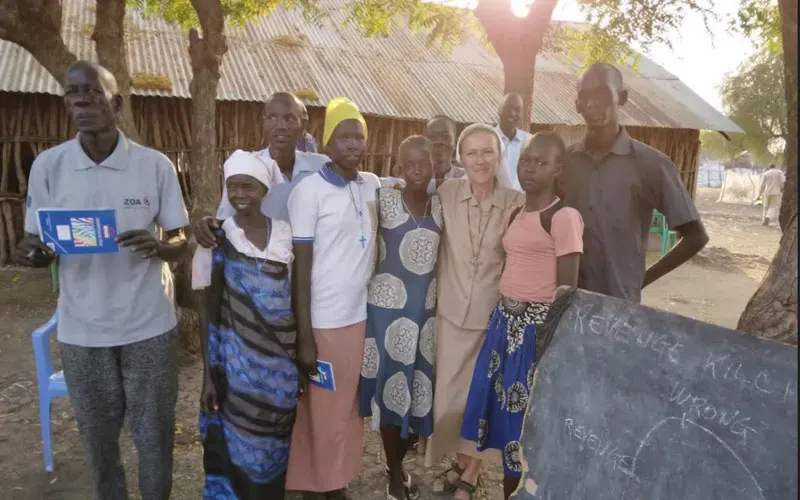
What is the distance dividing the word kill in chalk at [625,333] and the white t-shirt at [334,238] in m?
1.10

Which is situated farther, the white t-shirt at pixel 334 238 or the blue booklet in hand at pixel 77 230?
the white t-shirt at pixel 334 238

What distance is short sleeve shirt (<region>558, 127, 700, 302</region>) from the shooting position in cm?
263

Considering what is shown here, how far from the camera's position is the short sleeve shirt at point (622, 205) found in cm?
263

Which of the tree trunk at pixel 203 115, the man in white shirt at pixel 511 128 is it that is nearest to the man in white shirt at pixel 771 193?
the man in white shirt at pixel 511 128

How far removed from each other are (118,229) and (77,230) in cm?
18

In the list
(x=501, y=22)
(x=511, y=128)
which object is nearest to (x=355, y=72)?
(x=501, y=22)

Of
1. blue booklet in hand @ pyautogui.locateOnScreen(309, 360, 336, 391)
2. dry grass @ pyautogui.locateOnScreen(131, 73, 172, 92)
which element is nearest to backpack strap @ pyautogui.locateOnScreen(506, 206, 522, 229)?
blue booklet in hand @ pyautogui.locateOnScreen(309, 360, 336, 391)

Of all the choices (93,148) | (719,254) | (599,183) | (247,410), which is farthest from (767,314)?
(719,254)

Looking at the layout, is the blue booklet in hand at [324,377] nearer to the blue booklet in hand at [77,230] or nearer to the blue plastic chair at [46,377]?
the blue booklet in hand at [77,230]

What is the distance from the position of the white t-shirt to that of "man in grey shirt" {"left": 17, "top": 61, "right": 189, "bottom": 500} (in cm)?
55

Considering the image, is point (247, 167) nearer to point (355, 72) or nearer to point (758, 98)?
point (355, 72)

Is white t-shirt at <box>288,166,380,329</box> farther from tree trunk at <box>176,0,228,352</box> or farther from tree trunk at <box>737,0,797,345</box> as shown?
tree trunk at <box>176,0,228,352</box>

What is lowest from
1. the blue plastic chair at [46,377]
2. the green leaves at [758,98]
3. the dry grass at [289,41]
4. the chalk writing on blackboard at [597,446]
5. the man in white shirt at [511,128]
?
the blue plastic chair at [46,377]

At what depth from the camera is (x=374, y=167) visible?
1079cm
